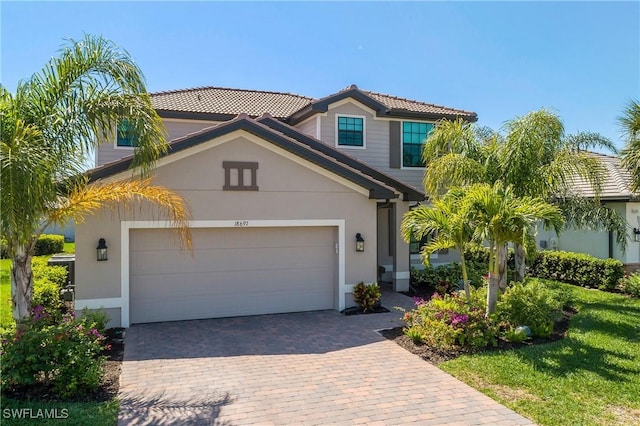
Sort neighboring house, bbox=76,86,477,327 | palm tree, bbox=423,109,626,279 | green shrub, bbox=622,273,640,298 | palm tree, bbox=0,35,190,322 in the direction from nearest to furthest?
palm tree, bbox=0,35,190,322
neighboring house, bbox=76,86,477,327
palm tree, bbox=423,109,626,279
green shrub, bbox=622,273,640,298

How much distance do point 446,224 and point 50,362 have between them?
746cm

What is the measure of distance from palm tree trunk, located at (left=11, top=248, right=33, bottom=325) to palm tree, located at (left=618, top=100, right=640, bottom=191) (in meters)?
14.6

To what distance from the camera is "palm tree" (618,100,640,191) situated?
1264cm

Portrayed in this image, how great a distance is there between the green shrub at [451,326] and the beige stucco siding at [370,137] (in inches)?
314

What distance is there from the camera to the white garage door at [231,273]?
10.8m

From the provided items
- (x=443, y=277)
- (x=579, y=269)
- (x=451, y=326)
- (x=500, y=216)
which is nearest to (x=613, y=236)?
(x=579, y=269)

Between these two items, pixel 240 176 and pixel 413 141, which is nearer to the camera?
pixel 240 176

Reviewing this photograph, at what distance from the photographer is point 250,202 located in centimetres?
1137

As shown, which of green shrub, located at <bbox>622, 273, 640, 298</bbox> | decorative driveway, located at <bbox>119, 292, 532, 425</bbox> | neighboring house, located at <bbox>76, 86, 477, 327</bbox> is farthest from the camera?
green shrub, located at <bbox>622, 273, 640, 298</bbox>

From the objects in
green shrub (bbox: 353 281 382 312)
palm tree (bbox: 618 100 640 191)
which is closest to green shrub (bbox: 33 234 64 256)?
green shrub (bbox: 353 281 382 312)

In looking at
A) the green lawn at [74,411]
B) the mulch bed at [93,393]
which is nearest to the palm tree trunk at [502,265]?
the mulch bed at [93,393]

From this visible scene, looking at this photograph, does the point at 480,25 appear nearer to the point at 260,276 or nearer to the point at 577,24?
the point at 577,24

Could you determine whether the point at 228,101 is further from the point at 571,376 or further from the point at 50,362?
the point at 571,376

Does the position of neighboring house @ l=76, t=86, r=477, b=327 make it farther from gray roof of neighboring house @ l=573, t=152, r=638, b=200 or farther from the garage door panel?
gray roof of neighboring house @ l=573, t=152, r=638, b=200
